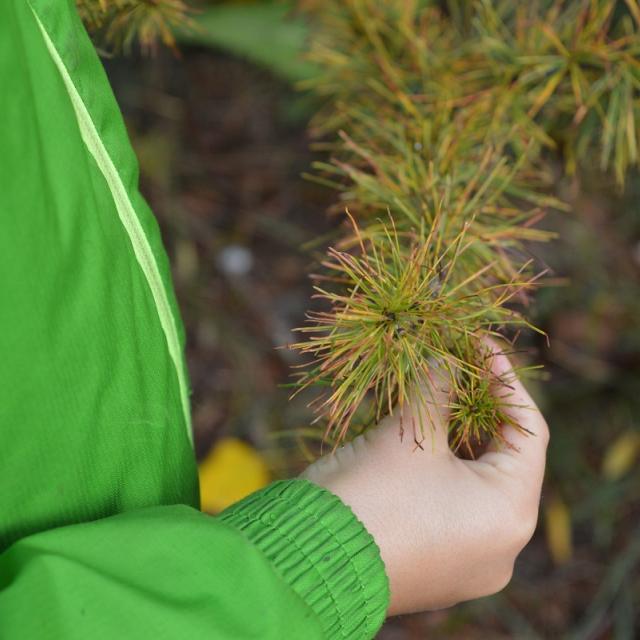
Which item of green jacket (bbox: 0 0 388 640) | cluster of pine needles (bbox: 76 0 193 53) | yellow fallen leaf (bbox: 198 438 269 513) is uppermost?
cluster of pine needles (bbox: 76 0 193 53)

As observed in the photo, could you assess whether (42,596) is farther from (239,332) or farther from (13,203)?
(239,332)

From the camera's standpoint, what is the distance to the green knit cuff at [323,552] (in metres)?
0.43

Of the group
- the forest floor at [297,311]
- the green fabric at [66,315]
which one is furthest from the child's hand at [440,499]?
the forest floor at [297,311]

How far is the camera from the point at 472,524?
495 mm

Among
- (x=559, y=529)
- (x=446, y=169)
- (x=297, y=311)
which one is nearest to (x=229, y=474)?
(x=297, y=311)

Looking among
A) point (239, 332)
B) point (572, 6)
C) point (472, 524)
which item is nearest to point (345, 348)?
point (472, 524)

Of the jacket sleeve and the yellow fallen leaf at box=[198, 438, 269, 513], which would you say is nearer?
the jacket sleeve

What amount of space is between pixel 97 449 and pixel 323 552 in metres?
0.15

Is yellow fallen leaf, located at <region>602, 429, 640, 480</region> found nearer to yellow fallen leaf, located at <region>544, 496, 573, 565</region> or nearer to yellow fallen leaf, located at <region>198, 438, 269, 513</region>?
yellow fallen leaf, located at <region>544, 496, 573, 565</region>

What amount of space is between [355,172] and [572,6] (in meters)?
0.31

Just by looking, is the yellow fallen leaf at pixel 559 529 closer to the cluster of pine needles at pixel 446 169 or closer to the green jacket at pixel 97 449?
the cluster of pine needles at pixel 446 169

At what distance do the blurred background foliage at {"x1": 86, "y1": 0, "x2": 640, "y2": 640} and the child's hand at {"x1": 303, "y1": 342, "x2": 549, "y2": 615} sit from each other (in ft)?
1.62

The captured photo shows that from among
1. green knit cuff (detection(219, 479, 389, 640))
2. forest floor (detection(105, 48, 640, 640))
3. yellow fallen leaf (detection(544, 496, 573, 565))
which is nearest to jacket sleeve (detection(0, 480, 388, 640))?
green knit cuff (detection(219, 479, 389, 640))

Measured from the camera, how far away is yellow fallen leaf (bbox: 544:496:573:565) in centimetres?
107
